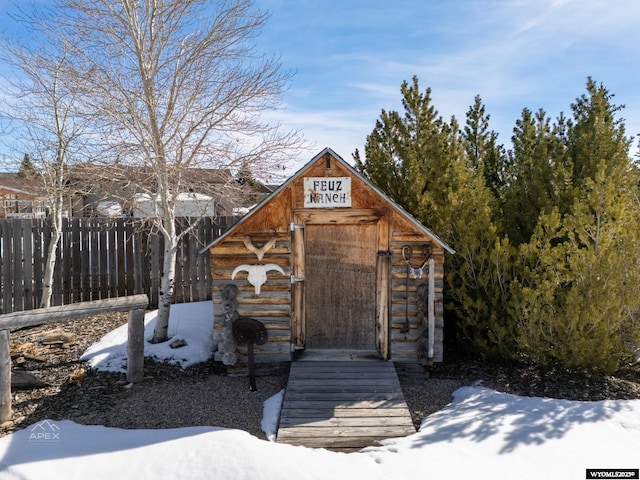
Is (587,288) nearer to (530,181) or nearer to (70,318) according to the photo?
(530,181)

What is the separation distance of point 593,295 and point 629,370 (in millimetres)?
2038

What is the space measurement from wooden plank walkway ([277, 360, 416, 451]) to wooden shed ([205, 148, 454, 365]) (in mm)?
571

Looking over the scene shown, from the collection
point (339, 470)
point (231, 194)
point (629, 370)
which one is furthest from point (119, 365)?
point (629, 370)

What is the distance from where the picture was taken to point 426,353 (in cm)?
725

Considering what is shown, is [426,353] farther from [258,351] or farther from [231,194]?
[231,194]

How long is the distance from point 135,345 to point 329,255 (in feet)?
11.2

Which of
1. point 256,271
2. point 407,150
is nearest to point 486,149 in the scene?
point 407,150

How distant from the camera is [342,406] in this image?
19.2ft

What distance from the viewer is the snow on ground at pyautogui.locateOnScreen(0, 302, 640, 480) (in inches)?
171

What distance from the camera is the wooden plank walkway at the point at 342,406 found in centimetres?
511

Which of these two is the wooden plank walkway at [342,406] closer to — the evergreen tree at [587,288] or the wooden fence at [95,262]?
the evergreen tree at [587,288]

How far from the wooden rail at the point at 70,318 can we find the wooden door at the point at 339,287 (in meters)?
2.73

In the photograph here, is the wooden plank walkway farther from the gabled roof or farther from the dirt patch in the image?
the gabled roof

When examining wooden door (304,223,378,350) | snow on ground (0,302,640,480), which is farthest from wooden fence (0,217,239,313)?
snow on ground (0,302,640,480)
